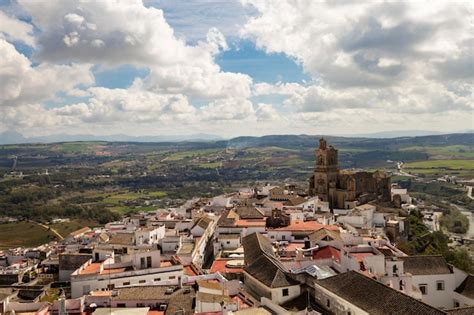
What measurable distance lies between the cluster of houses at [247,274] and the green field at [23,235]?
42955 millimetres

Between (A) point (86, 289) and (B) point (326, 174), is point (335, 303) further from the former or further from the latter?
(B) point (326, 174)

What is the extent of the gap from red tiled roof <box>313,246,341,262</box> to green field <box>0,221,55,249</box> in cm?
6940

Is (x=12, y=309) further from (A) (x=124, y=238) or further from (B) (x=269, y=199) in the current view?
(B) (x=269, y=199)

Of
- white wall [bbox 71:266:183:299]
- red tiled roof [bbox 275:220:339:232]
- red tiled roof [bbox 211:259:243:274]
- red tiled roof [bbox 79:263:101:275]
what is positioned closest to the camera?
white wall [bbox 71:266:183:299]

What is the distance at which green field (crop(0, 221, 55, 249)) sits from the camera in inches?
3675

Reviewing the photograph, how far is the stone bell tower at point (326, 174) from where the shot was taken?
66.6m

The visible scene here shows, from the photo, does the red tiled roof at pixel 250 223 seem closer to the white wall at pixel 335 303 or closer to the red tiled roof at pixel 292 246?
the red tiled roof at pixel 292 246

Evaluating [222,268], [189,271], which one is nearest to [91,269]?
[189,271]

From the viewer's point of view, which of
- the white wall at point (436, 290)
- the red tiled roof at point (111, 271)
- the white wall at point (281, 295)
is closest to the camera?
the white wall at point (281, 295)

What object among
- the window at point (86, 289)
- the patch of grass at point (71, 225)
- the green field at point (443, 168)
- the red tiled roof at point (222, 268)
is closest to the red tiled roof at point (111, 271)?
the window at point (86, 289)

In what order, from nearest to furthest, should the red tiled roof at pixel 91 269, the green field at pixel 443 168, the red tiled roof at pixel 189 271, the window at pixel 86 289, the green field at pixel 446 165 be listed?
the window at pixel 86 289
the red tiled roof at pixel 91 269
the red tiled roof at pixel 189 271
the green field at pixel 443 168
the green field at pixel 446 165

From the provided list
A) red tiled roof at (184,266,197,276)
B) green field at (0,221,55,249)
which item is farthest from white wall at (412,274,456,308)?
green field at (0,221,55,249)

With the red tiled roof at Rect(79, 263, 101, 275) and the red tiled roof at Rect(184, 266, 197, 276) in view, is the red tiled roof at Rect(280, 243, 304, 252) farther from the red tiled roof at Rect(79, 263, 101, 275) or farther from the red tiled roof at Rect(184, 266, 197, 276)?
the red tiled roof at Rect(79, 263, 101, 275)

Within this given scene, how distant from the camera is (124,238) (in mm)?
46938
